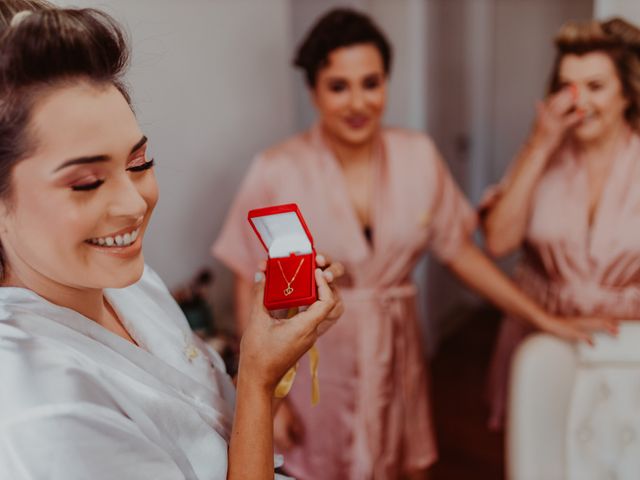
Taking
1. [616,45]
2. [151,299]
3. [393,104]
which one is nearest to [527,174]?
[616,45]

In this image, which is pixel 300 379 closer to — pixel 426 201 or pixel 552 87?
pixel 426 201

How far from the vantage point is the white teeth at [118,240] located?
692mm

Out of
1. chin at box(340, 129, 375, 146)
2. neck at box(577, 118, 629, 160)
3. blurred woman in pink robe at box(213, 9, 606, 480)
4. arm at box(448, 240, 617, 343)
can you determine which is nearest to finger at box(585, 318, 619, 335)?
arm at box(448, 240, 617, 343)

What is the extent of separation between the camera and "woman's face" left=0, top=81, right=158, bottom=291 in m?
0.63

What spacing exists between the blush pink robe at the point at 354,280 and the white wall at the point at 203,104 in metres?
0.17

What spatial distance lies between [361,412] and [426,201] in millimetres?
552

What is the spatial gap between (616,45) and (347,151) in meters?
0.70

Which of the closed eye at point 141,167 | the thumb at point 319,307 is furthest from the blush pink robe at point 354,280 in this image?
the closed eye at point 141,167

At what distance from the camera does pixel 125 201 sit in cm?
Answer: 69

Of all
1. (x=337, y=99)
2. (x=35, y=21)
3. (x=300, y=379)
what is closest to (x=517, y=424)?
(x=300, y=379)

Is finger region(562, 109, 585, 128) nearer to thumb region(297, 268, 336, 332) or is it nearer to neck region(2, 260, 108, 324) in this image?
thumb region(297, 268, 336, 332)

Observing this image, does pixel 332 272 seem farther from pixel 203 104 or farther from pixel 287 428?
pixel 203 104

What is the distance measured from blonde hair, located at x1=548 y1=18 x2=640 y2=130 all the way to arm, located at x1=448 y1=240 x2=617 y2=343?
54 cm

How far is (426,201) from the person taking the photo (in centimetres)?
167
